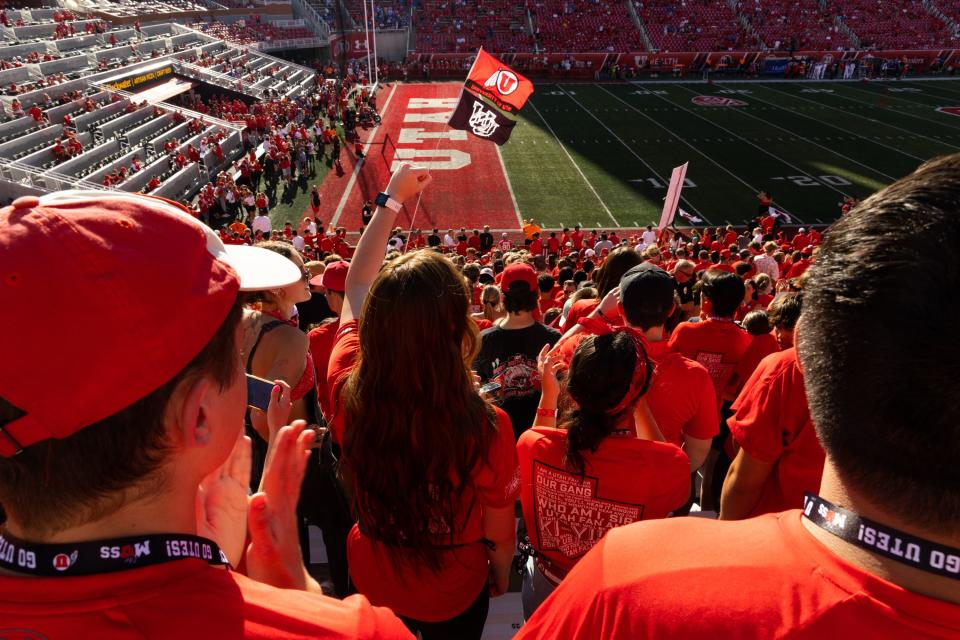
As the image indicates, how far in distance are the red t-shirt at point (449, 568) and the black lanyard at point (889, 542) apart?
1.22 metres

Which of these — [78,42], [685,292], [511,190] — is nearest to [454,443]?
[685,292]

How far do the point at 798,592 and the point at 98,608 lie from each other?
1.09 meters

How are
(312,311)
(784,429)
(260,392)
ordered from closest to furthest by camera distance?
1. (260,392)
2. (784,429)
3. (312,311)

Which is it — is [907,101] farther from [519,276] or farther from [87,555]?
[87,555]

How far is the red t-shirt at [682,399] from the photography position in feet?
9.82

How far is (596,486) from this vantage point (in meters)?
2.19

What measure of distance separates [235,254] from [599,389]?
4.55 feet

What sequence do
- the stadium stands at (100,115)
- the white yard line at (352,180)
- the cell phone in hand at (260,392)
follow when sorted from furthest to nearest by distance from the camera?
→ the white yard line at (352,180)
the stadium stands at (100,115)
the cell phone in hand at (260,392)

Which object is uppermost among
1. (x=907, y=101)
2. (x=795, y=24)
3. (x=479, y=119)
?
(x=795, y=24)

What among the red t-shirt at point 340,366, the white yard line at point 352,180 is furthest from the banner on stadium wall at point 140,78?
the red t-shirt at point 340,366

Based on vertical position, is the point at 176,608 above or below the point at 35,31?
below

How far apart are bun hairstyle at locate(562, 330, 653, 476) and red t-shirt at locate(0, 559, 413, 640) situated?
118 cm

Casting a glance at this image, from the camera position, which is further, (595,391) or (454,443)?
(595,391)

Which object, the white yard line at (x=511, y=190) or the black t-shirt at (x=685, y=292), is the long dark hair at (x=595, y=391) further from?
the white yard line at (x=511, y=190)
